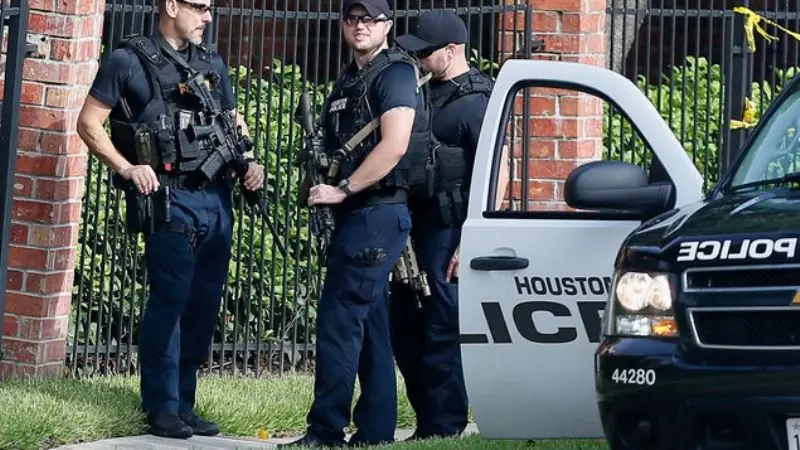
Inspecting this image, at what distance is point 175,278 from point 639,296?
3.12 metres

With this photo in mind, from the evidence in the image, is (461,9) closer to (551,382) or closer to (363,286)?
(363,286)

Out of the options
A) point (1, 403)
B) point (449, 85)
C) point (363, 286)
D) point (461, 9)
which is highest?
point (461, 9)

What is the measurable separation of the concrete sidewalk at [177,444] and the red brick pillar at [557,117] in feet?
7.11

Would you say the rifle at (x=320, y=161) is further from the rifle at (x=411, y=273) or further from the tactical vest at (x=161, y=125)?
the tactical vest at (x=161, y=125)

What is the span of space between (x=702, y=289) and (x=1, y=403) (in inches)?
153

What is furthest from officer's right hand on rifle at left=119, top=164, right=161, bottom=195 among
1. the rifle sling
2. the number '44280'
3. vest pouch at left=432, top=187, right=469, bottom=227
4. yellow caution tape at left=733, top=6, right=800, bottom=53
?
yellow caution tape at left=733, top=6, right=800, bottom=53

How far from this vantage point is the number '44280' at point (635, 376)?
5402 mm

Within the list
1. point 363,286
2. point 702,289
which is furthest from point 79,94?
point 702,289

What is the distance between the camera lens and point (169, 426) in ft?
26.9

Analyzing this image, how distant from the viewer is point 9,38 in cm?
886

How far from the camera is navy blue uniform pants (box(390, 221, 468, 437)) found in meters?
8.13

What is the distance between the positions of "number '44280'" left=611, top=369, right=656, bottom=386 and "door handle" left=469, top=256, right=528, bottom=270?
985 millimetres

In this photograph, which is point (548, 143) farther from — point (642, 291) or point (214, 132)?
point (642, 291)

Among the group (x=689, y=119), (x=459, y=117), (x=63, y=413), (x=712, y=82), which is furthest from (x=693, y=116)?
(x=63, y=413)
